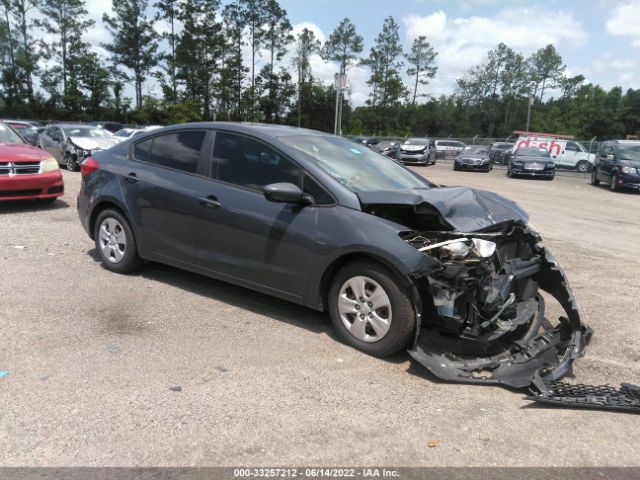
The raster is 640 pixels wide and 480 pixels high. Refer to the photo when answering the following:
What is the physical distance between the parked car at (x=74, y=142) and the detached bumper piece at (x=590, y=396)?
15.8 meters

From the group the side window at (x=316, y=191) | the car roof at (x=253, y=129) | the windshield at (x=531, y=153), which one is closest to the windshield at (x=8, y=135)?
the car roof at (x=253, y=129)

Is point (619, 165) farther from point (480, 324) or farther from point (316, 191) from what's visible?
point (316, 191)

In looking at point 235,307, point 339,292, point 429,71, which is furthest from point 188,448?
point 429,71

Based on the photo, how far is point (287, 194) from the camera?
4.11 m

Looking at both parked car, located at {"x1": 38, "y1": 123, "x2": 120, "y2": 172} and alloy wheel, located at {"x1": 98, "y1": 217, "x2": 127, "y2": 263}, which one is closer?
alloy wheel, located at {"x1": 98, "y1": 217, "x2": 127, "y2": 263}

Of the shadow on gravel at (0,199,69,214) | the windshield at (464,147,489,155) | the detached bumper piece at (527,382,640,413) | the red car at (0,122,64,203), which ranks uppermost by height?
the windshield at (464,147,489,155)

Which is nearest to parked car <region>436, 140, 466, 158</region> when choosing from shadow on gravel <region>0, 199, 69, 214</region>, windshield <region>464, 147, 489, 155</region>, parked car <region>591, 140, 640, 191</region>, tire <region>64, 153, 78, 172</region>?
windshield <region>464, 147, 489, 155</region>

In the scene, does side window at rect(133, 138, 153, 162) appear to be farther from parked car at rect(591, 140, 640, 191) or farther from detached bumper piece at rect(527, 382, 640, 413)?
parked car at rect(591, 140, 640, 191)

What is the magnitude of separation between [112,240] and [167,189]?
1111 millimetres

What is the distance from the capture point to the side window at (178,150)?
5.01 m

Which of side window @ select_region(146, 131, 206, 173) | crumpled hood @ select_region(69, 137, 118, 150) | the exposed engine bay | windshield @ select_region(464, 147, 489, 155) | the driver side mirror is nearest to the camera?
the exposed engine bay

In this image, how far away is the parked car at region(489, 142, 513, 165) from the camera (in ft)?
108

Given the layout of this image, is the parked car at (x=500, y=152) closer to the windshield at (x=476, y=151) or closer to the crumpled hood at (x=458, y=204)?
the windshield at (x=476, y=151)

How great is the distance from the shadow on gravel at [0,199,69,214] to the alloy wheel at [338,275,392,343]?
7637 millimetres
